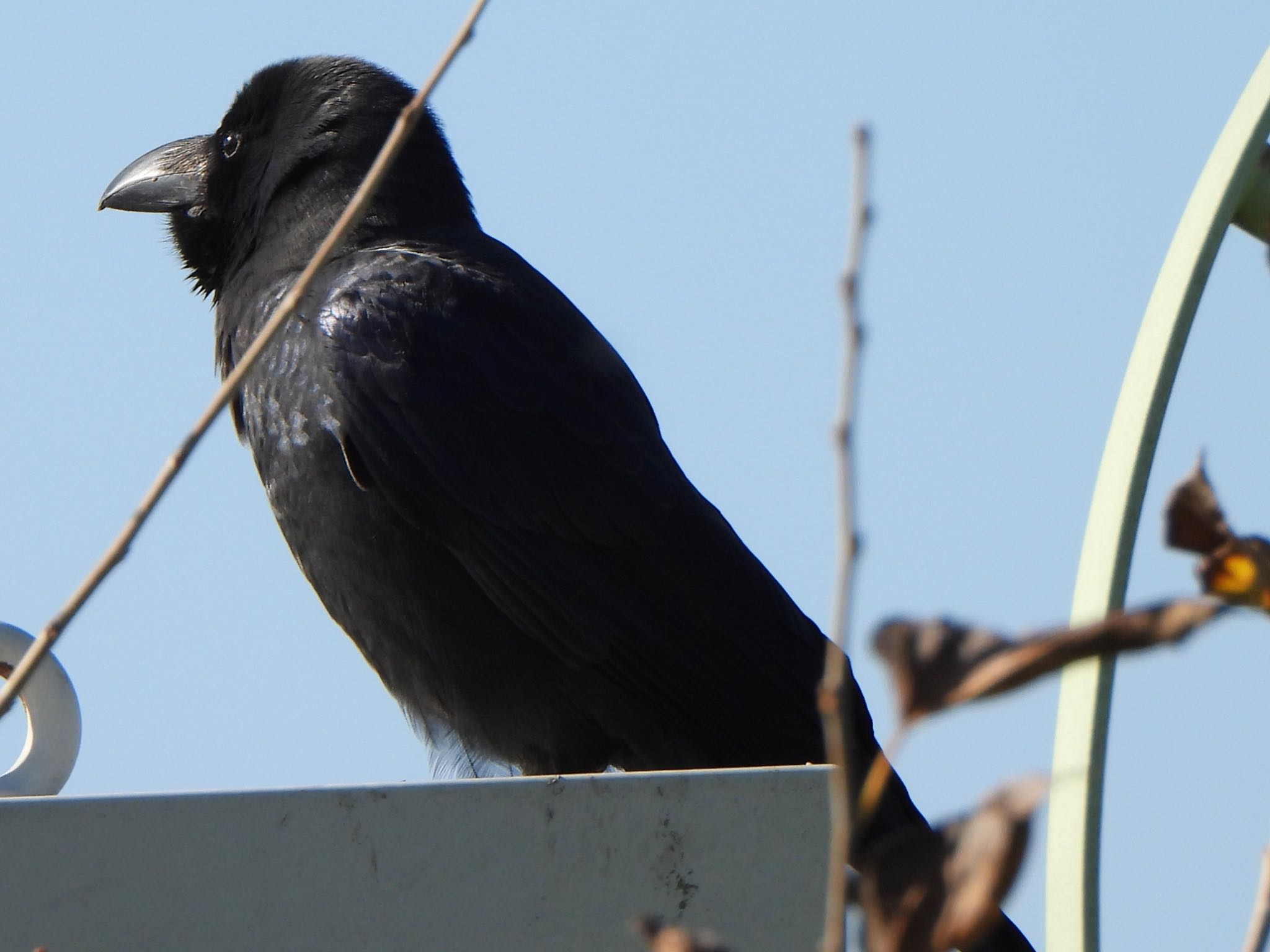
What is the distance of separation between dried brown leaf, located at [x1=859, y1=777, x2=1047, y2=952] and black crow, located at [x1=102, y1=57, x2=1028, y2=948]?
2336mm

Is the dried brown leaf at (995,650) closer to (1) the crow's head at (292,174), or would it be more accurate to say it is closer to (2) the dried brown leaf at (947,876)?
(2) the dried brown leaf at (947,876)

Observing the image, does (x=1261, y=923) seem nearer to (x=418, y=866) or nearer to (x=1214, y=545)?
(x=1214, y=545)

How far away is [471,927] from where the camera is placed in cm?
140

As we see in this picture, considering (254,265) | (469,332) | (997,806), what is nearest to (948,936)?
(997,806)

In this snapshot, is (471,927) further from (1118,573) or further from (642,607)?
(642,607)

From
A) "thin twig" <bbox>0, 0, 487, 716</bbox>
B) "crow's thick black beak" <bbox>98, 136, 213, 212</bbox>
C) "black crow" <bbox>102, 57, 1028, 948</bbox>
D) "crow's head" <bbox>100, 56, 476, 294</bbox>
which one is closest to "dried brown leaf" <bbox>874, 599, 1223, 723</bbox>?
"thin twig" <bbox>0, 0, 487, 716</bbox>

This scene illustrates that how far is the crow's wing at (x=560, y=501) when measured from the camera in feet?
10.1

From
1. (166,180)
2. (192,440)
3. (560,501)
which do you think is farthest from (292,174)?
(192,440)

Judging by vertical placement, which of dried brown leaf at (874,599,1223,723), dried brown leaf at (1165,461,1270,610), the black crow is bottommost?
dried brown leaf at (874,599,1223,723)

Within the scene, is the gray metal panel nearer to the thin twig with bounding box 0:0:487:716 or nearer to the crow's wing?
the thin twig with bounding box 0:0:487:716

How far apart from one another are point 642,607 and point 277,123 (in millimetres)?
1817

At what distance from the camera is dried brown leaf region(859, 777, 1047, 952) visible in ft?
1.38

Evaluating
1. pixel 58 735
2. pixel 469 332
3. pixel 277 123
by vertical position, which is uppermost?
pixel 277 123

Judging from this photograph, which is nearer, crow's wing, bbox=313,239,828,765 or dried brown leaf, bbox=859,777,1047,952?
dried brown leaf, bbox=859,777,1047,952
